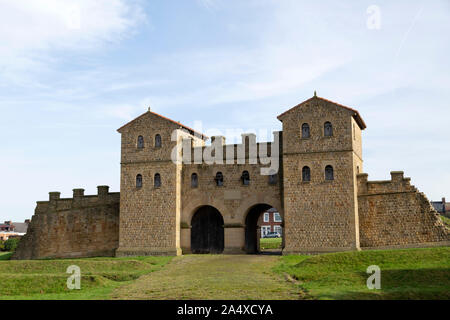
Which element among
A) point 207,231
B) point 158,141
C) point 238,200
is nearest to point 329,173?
point 238,200

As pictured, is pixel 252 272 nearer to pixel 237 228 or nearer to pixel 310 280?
pixel 310 280

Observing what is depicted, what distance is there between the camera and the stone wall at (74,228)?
34250mm

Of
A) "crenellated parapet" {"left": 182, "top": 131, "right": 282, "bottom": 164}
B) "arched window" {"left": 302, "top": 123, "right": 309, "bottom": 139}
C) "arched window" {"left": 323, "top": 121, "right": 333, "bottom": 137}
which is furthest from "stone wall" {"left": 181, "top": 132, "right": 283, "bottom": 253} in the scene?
"arched window" {"left": 323, "top": 121, "right": 333, "bottom": 137}

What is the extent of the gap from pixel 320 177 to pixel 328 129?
2837 mm

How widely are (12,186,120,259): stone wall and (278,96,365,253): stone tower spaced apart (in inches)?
496

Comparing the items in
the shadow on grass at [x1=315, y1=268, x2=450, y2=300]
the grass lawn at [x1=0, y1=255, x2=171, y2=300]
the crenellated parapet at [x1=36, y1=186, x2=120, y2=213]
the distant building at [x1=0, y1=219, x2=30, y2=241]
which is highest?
the crenellated parapet at [x1=36, y1=186, x2=120, y2=213]

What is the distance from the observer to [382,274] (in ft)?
60.5

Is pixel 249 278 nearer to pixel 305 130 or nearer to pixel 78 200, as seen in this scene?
pixel 305 130

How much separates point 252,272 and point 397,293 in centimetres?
811

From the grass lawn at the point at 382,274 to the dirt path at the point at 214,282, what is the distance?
0.95m

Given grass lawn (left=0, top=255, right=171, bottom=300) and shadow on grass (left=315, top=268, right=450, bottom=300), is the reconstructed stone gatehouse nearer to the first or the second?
grass lawn (left=0, top=255, right=171, bottom=300)

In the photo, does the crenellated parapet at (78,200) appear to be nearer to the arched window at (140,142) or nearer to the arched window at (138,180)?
the arched window at (138,180)

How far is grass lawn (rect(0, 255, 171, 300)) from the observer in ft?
58.8

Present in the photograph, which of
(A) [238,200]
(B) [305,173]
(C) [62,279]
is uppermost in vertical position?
(B) [305,173]
